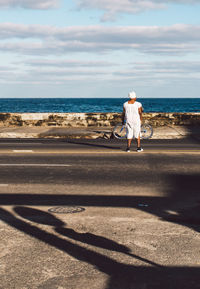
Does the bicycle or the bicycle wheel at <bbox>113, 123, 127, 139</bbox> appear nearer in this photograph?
the bicycle wheel at <bbox>113, 123, 127, 139</bbox>

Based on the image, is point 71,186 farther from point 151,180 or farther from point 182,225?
point 182,225

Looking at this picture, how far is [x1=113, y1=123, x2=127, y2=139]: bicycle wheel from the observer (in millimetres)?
19239

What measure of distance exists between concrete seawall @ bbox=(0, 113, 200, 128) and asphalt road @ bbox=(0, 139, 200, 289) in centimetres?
1317

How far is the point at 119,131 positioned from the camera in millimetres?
19406

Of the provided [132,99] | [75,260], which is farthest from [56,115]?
[75,260]

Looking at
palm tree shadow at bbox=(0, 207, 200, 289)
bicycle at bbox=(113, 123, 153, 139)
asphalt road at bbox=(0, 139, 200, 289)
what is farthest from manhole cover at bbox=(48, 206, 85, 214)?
bicycle at bbox=(113, 123, 153, 139)

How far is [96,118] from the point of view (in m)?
25.5

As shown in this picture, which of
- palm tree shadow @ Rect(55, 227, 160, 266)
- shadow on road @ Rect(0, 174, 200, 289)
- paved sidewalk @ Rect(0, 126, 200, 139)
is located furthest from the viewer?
paved sidewalk @ Rect(0, 126, 200, 139)

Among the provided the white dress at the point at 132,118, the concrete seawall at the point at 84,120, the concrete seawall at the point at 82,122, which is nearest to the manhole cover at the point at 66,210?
the white dress at the point at 132,118

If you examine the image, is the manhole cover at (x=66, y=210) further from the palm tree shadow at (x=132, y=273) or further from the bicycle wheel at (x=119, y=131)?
the bicycle wheel at (x=119, y=131)

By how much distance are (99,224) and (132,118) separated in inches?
318

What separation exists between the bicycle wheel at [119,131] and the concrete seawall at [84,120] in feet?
15.9

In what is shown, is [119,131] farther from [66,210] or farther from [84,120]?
[66,210]

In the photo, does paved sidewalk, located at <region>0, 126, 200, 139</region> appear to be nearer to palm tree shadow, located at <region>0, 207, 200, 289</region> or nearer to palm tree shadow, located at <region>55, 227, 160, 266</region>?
palm tree shadow, located at <region>55, 227, 160, 266</region>
